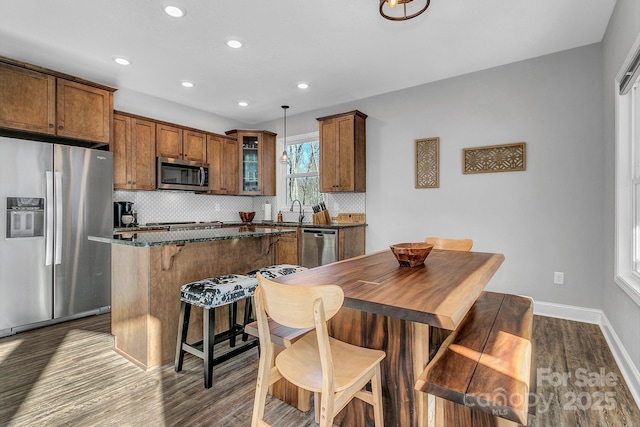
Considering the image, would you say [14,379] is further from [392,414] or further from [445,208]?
[445,208]

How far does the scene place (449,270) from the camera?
170 centimetres

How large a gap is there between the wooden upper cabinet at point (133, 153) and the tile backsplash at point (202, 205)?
287 mm

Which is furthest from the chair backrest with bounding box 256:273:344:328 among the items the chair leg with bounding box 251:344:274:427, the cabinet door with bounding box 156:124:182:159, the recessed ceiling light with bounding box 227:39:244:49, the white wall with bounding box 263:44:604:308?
the cabinet door with bounding box 156:124:182:159

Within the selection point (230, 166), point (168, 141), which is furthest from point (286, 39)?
point (230, 166)

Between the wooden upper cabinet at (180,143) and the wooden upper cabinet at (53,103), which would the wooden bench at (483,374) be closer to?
the wooden upper cabinet at (53,103)

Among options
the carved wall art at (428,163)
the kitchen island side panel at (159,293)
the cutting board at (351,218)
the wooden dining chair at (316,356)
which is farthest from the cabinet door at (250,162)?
the wooden dining chair at (316,356)

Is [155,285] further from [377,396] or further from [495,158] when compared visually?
[495,158]

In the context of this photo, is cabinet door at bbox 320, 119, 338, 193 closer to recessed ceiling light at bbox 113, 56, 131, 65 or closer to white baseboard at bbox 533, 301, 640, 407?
recessed ceiling light at bbox 113, 56, 131, 65

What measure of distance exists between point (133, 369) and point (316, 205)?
3310 mm

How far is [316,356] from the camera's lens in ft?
4.56

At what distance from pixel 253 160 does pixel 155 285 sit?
3548 mm

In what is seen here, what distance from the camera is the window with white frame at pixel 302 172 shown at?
205 inches

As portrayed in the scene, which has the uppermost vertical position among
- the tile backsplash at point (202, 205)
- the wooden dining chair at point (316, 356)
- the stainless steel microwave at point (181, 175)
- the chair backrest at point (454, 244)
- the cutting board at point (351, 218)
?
the stainless steel microwave at point (181, 175)

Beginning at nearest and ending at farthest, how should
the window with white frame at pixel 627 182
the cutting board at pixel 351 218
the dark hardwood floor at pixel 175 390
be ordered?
the dark hardwood floor at pixel 175 390
the window with white frame at pixel 627 182
the cutting board at pixel 351 218
